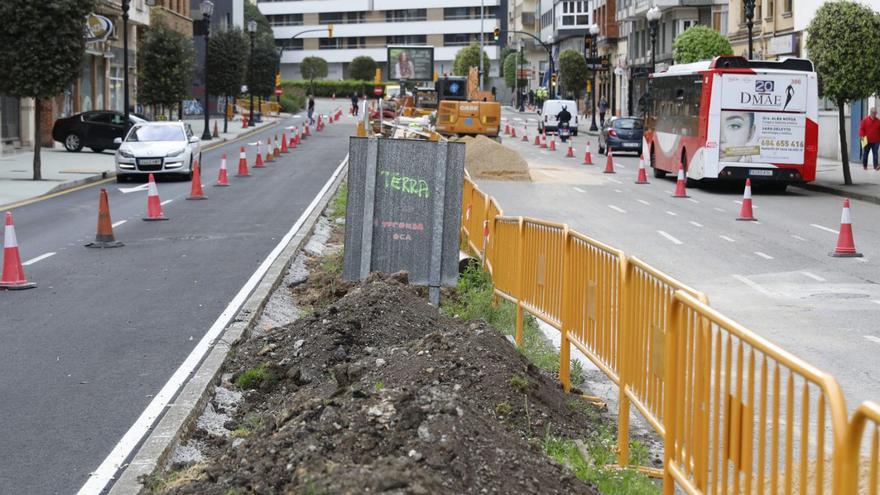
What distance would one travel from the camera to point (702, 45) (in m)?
52.9

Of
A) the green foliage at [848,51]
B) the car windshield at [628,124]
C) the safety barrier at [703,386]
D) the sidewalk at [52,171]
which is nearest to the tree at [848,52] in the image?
the green foliage at [848,51]

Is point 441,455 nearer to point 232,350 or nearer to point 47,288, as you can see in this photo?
point 232,350

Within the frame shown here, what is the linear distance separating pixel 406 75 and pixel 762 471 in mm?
76790

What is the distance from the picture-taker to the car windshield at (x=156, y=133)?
3344 centimetres

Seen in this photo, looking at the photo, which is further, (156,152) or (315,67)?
(315,67)

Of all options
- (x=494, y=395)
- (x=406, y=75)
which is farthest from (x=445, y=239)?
(x=406, y=75)

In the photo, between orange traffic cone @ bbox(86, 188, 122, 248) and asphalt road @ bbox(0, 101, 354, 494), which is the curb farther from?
orange traffic cone @ bbox(86, 188, 122, 248)

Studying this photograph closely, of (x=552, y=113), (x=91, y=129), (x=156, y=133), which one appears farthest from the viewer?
(x=552, y=113)

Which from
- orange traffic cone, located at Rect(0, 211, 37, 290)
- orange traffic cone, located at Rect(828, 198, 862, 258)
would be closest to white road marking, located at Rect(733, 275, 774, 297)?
orange traffic cone, located at Rect(828, 198, 862, 258)

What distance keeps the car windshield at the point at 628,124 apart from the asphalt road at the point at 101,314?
943 inches

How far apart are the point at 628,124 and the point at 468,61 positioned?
90644 millimetres

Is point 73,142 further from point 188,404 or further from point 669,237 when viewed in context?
point 188,404

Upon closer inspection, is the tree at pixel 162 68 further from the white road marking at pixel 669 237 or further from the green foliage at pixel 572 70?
the green foliage at pixel 572 70

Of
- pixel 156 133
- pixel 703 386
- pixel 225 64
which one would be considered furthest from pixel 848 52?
pixel 225 64
